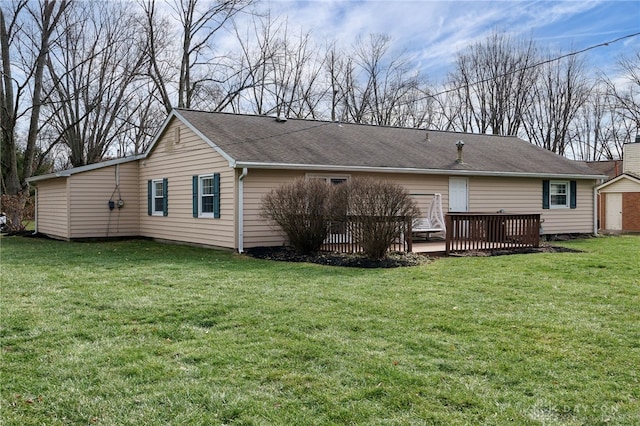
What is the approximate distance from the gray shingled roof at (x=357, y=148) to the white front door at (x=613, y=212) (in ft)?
13.4

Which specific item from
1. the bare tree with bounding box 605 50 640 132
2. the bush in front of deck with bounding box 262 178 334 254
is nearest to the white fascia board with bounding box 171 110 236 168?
the bush in front of deck with bounding box 262 178 334 254

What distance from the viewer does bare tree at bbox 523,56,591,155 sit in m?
34.1

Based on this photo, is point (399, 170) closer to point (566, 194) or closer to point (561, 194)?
point (561, 194)

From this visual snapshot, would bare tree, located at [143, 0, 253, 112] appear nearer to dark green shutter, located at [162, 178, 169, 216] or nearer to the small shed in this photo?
dark green shutter, located at [162, 178, 169, 216]

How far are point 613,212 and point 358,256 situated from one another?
15.7m

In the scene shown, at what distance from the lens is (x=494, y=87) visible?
109 ft

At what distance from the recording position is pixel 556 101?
34.8 m

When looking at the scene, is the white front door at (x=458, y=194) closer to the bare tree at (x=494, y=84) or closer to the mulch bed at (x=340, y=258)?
the mulch bed at (x=340, y=258)

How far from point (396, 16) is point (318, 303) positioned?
8.73 metres

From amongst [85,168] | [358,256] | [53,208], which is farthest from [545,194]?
[53,208]

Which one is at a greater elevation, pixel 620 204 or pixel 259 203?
pixel 620 204

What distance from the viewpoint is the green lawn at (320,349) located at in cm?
339

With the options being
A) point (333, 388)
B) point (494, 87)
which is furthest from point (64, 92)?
point (333, 388)

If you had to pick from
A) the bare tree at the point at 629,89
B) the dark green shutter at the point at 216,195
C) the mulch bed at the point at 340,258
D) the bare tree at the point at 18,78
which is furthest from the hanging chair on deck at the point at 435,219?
the bare tree at the point at 629,89
